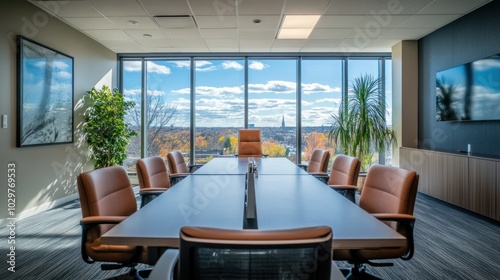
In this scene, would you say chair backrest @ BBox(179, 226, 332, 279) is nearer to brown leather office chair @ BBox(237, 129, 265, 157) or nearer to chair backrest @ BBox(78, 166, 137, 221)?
chair backrest @ BBox(78, 166, 137, 221)

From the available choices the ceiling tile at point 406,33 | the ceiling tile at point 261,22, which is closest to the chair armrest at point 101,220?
the ceiling tile at point 261,22

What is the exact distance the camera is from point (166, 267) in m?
0.71

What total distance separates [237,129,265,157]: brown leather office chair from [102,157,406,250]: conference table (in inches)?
85.6

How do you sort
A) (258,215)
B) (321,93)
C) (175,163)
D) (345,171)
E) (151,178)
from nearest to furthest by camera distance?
(258,215), (151,178), (345,171), (175,163), (321,93)

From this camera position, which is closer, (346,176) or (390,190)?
(390,190)

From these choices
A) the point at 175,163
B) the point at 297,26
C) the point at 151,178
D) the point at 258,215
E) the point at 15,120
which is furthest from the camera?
the point at 297,26

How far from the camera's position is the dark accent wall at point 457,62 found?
9.73ft

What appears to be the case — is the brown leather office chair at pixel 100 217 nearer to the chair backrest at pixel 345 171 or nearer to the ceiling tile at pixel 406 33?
the chair backrest at pixel 345 171

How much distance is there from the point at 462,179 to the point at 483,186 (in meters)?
0.25

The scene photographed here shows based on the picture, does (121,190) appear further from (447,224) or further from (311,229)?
(447,224)

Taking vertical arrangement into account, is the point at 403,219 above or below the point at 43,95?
below

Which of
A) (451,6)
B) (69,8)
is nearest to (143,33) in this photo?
(69,8)

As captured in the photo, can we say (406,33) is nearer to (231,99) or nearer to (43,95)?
(231,99)

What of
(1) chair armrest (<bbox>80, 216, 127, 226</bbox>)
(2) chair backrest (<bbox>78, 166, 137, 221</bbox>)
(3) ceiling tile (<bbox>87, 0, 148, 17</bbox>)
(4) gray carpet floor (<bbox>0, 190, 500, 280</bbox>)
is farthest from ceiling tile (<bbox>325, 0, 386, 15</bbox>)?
(1) chair armrest (<bbox>80, 216, 127, 226</bbox>)
